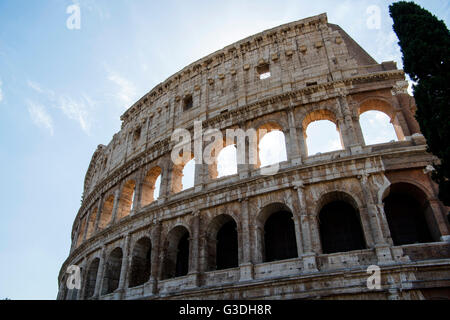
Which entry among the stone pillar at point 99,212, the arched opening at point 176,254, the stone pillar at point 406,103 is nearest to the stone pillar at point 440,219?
the stone pillar at point 406,103

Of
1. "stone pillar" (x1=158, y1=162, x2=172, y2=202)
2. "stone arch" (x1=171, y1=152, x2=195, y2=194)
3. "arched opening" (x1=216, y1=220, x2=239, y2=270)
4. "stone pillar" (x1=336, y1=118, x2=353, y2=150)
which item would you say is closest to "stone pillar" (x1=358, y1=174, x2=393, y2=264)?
"stone pillar" (x1=336, y1=118, x2=353, y2=150)

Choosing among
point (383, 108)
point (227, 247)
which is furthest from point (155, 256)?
point (383, 108)

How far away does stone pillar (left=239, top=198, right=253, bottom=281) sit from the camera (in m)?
12.1

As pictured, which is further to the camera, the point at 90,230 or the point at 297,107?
the point at 90,230

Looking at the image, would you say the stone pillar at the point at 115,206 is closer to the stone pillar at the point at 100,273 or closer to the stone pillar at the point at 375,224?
the stone pillar at the point at 100,273

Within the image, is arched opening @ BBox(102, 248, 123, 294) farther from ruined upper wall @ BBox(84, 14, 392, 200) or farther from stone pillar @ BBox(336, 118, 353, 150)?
stone pillar @ BBox(336, 118, 353, 150)

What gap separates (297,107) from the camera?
15219 mm

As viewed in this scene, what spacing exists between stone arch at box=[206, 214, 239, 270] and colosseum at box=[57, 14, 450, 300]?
2.3 inches

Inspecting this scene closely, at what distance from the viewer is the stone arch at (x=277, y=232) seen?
13.2 m

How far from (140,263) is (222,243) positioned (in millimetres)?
4404

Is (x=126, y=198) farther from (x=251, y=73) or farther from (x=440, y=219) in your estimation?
(x=440, y=219)
